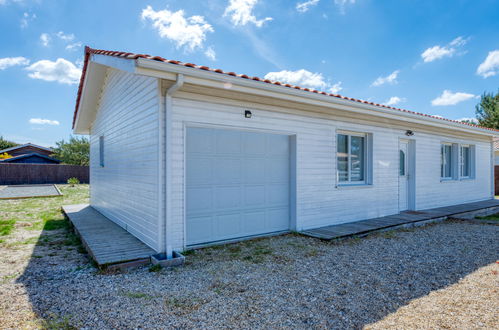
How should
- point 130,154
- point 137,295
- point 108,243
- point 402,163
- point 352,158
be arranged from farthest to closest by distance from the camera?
point 402,163 → point 352,158 → point 130,154 → point 108,243 → point 137,295

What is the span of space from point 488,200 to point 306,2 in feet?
32.7

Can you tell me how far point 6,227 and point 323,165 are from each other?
733cm

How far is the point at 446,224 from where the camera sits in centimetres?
737

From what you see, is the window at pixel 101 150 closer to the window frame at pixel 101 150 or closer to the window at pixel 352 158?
the window frame at pixel 101 150

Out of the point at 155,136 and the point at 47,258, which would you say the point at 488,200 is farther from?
the point at 47,258

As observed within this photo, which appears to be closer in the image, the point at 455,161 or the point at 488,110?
the point at 455,161

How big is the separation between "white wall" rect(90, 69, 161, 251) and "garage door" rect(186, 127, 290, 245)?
23.0 inches

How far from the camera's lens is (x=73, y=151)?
93.0 ft

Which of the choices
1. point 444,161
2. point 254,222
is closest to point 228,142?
point 254,222

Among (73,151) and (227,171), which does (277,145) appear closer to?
(227,171)

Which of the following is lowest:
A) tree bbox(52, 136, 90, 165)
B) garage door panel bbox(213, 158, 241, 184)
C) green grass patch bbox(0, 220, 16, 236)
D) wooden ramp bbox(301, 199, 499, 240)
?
green grass patch bbox(0, 220, 16, 236)

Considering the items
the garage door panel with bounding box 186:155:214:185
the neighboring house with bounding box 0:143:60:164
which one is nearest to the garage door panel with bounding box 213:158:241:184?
the garage door panel with bounding box 186:155:214:185

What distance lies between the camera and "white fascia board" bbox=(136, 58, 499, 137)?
382 centimetres

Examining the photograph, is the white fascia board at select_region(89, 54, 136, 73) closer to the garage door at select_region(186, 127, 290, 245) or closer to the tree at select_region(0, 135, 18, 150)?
the garage door at select_region(186, 127, 290, 245)
